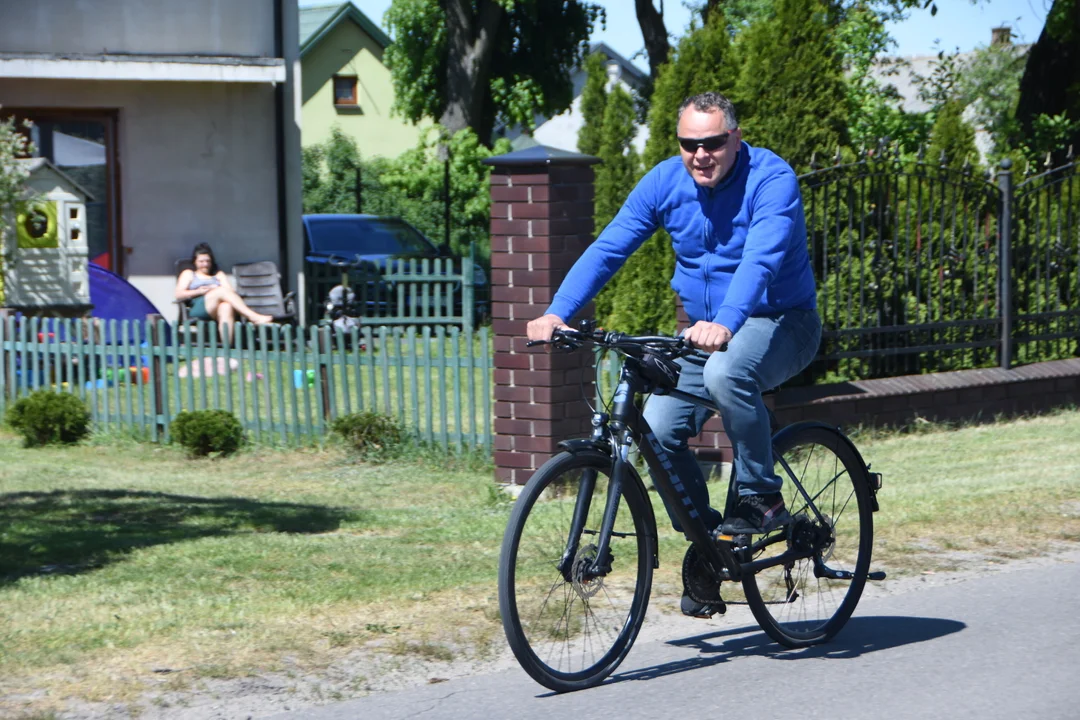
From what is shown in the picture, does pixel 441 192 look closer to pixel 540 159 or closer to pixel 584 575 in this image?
→ pixel 540 159

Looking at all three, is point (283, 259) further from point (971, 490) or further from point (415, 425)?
point (971, 490)

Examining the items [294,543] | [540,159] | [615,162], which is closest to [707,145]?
[294,543]

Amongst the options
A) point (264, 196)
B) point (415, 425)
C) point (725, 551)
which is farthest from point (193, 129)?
point (725, 551)

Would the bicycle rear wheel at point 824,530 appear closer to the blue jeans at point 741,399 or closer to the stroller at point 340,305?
the blue jeans at point 741,399

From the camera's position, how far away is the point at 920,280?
11.5 meters

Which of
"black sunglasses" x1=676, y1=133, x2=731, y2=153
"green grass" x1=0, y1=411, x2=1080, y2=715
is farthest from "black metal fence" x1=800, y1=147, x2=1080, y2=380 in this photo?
"black sunglasses" x1=676, y1=133, x2=731, y2=153

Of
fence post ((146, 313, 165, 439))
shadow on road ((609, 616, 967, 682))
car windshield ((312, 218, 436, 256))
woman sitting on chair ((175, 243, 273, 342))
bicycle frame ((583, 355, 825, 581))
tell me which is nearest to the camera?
bicycle frame ((583, 355, 825, 581))

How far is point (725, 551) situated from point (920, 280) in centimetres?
684

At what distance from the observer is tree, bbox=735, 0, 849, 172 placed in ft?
39.0

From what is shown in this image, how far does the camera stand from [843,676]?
5.18 m

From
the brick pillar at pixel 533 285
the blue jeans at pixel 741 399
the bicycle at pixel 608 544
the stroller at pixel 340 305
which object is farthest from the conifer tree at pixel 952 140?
the blue jeans at pixel 741 399

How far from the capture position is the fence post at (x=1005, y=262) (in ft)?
38.7

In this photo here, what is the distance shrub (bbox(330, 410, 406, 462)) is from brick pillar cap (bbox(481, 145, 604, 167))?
225 centimetres

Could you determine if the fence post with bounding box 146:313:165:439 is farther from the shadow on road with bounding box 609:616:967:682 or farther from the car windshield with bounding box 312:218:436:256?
the car windshield with bounding box 312:218:436:256
